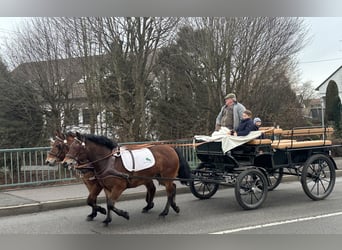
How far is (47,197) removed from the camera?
8602 mm

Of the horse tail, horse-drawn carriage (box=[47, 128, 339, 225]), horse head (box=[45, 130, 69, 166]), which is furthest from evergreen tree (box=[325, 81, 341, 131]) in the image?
horse head (box=[45, 130, 69, 166])

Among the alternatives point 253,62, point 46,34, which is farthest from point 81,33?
point 253,62

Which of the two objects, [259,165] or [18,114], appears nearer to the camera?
[259,165]

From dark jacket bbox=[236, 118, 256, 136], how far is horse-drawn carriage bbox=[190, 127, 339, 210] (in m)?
0.22

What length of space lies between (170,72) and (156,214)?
38.5ft

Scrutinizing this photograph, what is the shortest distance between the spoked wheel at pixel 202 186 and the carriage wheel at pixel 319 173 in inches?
75.1

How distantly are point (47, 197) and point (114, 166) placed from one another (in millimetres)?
2810

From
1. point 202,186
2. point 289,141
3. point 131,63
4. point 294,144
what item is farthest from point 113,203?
point 131,63

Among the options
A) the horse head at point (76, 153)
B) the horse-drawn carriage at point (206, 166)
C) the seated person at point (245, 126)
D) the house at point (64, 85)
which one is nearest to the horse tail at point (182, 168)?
the horse-drawn carriage at point (206, 166)

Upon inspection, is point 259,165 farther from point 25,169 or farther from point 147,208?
point 25,169

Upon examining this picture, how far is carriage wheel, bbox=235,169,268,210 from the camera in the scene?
23.9ft

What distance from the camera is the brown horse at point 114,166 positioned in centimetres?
639

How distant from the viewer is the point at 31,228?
6.43 meters

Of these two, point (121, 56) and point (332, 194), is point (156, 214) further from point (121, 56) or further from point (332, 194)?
point (121, 56)
